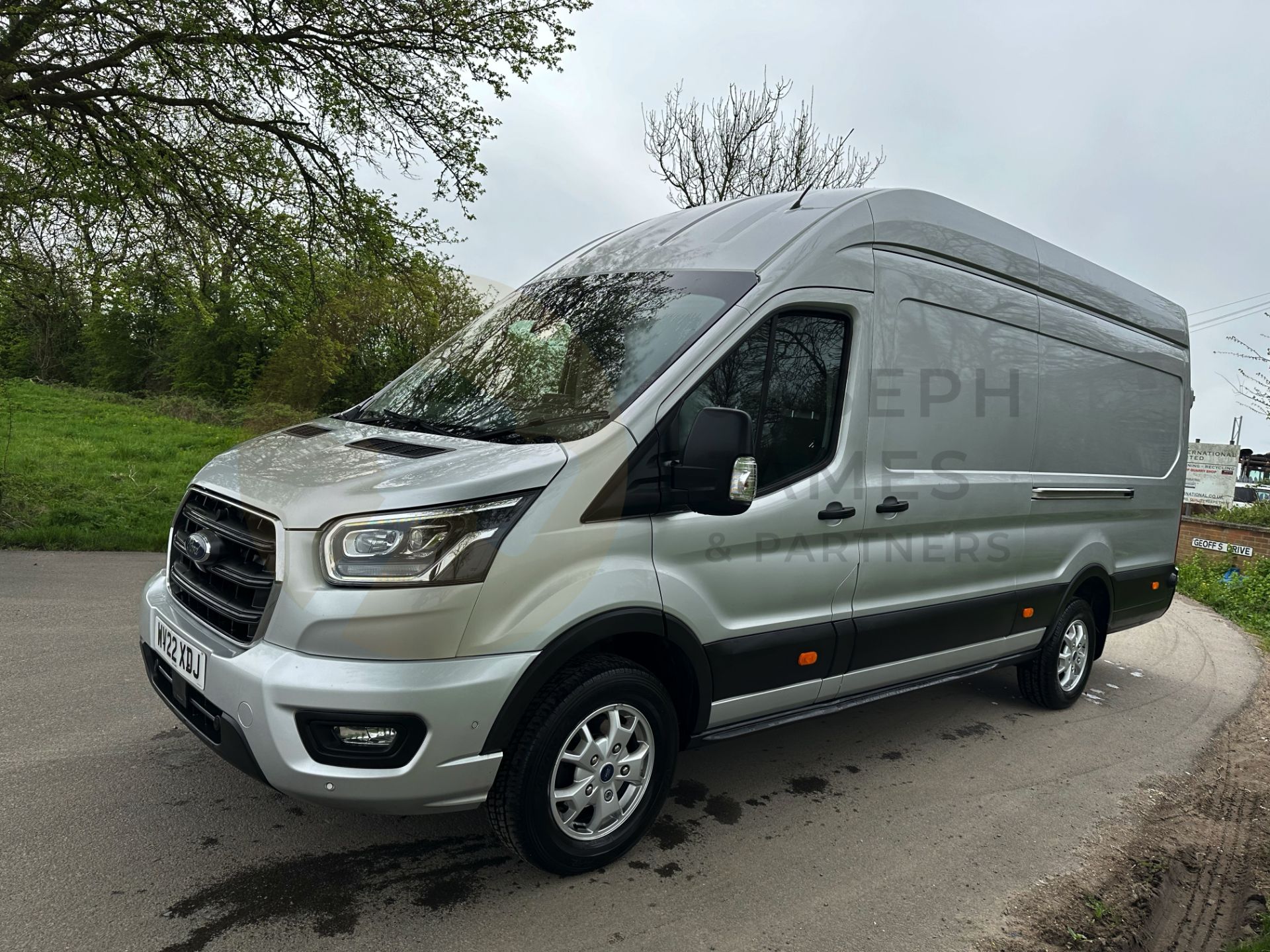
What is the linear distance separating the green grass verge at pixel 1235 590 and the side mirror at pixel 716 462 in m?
8.81

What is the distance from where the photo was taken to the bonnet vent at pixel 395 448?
2980 millimetres

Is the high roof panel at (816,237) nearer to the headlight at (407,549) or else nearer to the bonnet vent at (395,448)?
the bonnet vent at (395,448)

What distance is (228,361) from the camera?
109 ft

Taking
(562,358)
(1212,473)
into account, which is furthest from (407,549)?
(1212,473)

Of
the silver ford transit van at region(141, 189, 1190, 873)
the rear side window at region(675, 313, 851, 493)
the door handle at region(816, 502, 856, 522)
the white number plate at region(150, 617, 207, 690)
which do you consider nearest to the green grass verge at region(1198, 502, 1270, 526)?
the silver ford transit van at region(141, 189, 1190, 873)

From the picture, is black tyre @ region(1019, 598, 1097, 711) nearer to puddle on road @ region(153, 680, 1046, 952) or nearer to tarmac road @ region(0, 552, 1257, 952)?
tarmac road @ region(0, 552, 1257, 952)

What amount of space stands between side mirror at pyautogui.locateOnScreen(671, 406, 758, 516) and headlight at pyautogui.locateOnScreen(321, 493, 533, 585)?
0.76m

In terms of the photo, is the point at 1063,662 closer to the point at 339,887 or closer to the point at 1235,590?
the point at 339,887

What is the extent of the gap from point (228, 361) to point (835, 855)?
34290 millimetres

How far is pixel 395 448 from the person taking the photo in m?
3.10

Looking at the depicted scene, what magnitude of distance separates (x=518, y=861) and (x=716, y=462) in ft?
5.47

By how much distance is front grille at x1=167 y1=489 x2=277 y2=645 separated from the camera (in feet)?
9.20

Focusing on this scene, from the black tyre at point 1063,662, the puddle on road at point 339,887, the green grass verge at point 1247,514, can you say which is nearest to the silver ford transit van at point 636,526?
the puddle on road at point 339,887

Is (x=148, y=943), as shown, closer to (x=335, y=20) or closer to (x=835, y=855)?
(x=835, y=855)
